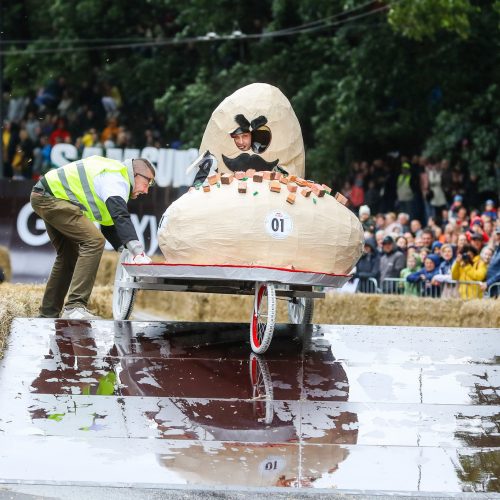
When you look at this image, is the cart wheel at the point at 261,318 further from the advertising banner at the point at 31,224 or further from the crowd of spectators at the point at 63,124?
the crowd of spectators at the point at 63,124

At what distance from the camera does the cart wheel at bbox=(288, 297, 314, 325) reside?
12.2 meters

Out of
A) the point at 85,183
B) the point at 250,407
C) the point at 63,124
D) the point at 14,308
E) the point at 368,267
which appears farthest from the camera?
the point at 63,124

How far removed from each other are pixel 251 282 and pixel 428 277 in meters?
8.29

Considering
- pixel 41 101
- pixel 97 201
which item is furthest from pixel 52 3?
pixel 97 201

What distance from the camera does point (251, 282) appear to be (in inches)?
421

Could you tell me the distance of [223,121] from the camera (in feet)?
39.2

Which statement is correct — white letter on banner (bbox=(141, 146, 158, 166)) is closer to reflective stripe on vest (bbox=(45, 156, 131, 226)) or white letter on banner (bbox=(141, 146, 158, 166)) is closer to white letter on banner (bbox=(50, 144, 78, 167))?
white letter on banner (bbox=(50, 144, 78, 167))

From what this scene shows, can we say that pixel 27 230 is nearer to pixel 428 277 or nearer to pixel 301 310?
pixel 428 277

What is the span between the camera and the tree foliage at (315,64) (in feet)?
86.4

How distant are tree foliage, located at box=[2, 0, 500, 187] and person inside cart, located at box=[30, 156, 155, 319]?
11.9m

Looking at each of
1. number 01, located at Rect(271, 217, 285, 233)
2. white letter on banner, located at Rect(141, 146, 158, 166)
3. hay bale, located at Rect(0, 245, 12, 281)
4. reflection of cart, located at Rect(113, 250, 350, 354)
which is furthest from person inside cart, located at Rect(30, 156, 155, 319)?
white letter on banner, located at Rect(141, 146, 158, 166)

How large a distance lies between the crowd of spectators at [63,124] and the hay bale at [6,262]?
567cm

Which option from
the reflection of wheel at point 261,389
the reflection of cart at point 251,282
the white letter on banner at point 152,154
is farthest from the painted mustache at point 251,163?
the white letter on banner at point 152,154

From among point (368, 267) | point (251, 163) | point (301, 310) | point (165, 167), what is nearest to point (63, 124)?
point (165, 167)
